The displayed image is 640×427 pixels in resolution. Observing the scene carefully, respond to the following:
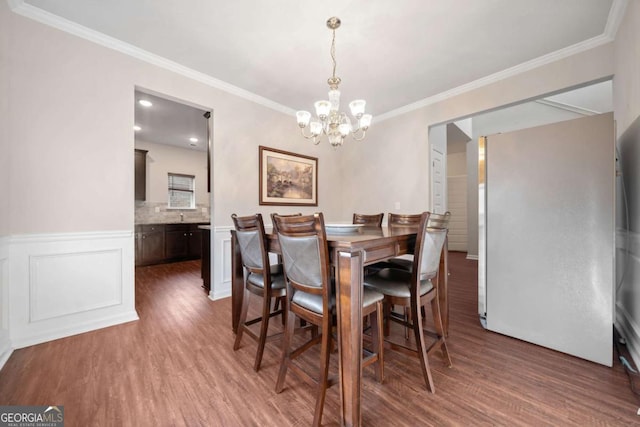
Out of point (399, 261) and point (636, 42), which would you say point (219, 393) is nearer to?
point (399, 261)

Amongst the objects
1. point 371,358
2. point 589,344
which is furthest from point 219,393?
point 589,344

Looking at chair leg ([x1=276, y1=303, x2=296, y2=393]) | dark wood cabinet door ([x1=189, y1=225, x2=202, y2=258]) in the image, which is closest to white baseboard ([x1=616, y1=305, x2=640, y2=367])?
chair leg ([x1=276, y1=303, x2=296, y2=393])

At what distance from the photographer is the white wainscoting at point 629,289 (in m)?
1.70

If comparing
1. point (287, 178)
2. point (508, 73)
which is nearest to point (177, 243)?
point (287, 178)

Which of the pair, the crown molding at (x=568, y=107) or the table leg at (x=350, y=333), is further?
the crown molding at (x=568, y=107)

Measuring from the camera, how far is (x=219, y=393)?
4.67 ft

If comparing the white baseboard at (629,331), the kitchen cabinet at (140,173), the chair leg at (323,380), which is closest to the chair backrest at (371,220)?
the chair leg at (323,380)

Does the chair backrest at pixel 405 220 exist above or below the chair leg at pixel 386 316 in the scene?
above

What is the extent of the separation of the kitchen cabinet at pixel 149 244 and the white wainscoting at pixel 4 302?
2.99 meters

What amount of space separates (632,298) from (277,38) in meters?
3.61

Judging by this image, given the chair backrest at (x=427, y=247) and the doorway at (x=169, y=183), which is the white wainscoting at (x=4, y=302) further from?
the chair backrest at (x=427, y=247)

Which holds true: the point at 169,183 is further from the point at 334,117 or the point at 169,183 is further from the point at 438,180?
the point at 438,180

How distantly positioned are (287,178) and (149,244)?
3.23 m

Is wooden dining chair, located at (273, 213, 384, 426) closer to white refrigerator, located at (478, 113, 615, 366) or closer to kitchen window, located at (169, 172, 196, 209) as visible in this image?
white refrigerator, located at (478, 113, 615, 366)
